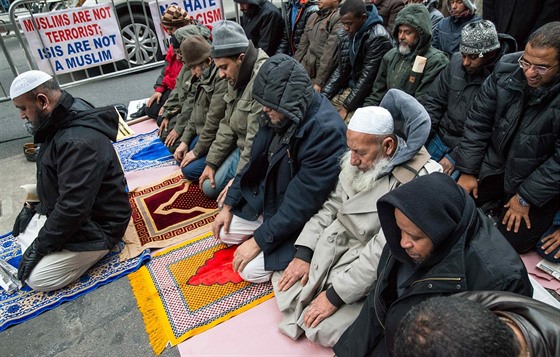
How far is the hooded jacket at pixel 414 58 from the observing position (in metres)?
3.29

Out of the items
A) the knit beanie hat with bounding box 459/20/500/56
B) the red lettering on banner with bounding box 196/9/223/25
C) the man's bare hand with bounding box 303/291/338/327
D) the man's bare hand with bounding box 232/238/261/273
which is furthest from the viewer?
the red lettering on banner with bounding box 196/9/223/25

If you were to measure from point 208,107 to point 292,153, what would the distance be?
5.70 ft

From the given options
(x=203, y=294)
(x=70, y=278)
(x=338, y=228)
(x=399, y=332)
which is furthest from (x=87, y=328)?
(x=399, y=332)

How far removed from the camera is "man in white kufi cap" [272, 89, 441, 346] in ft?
6.56

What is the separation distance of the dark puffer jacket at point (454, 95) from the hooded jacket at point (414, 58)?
0.17 m

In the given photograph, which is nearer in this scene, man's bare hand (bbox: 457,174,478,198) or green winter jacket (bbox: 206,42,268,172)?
man's bare hand (bbox: 457,174,478,198)

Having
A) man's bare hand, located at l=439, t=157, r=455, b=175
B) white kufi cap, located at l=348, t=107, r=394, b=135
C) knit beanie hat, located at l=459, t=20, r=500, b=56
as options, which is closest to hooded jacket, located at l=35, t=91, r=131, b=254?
white kufi cap, located at l=348, t=107, r=394, b=135

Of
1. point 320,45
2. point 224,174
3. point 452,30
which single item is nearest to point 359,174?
point 224,174

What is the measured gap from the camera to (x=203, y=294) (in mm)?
2695

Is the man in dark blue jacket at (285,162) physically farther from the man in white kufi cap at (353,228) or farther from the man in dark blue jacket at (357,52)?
the man in dark blue jacket at (357,52)

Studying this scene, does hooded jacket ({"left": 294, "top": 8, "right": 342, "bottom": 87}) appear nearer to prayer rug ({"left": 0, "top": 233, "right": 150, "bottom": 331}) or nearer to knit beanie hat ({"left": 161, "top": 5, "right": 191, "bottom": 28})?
knit beanie hat ({"left": 161, "top": 5, "right": 191, "bottom": 28})

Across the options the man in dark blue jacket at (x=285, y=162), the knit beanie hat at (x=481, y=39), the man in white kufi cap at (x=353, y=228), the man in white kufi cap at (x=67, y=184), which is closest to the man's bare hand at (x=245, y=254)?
the man in dark blue jacket at (x=285, y=162)

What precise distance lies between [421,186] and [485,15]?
12.4ft

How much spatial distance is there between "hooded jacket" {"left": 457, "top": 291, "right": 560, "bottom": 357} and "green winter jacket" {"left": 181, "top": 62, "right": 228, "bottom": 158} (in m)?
2.93
